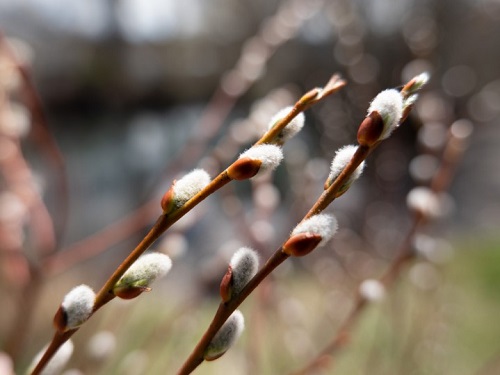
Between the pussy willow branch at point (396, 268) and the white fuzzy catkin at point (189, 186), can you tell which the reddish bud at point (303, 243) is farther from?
the pussy willow branch at point (396, 268)

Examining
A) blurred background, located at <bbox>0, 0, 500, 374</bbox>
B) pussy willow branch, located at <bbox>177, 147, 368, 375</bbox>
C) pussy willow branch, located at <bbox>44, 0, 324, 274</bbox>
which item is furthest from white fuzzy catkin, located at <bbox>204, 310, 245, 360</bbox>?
pussy willow branch, located at <bbox>44, 0, 324, 274</bbox>

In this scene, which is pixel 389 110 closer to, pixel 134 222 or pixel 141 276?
pixel 141 276

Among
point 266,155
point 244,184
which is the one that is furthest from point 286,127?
point 244,184

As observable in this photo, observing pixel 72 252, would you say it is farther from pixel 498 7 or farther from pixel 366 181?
pixel 366 181

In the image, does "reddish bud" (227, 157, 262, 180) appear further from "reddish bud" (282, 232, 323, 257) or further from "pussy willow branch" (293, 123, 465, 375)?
"pussy willow branch" (293, 123, 465, 375)

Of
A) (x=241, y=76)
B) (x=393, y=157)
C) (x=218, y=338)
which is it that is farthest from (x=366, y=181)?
(x=218, y=338)
